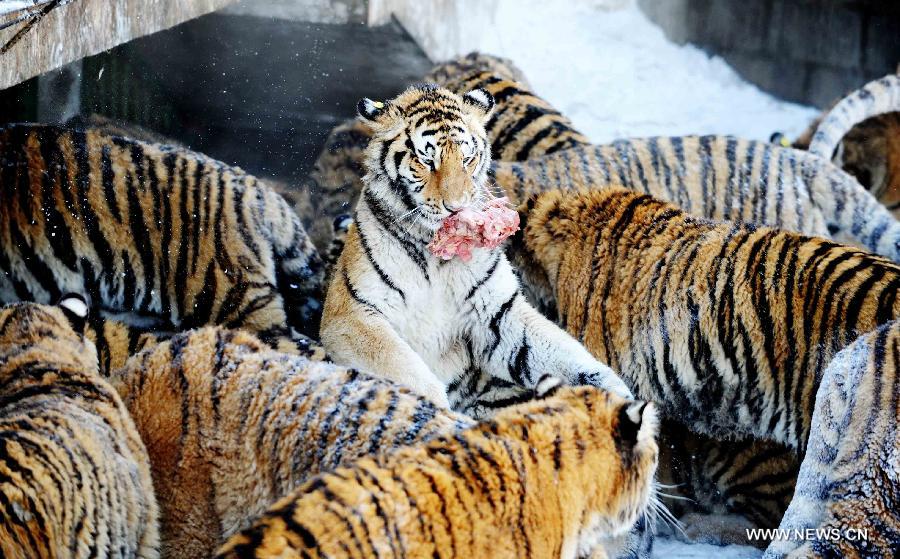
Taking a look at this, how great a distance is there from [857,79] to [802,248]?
261 inches

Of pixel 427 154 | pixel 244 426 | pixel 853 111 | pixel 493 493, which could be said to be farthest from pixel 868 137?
pixel 493 493

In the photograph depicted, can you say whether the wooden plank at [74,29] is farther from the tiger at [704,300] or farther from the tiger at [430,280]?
the tiger at [704,300]

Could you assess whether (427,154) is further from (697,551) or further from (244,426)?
(697,551)

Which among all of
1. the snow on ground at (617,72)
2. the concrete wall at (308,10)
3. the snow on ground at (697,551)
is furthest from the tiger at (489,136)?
the snow on ground at (617,72)

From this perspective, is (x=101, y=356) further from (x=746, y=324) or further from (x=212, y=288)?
(x=746, y=324)

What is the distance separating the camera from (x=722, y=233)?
4344mm

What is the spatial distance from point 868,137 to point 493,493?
5791 mm

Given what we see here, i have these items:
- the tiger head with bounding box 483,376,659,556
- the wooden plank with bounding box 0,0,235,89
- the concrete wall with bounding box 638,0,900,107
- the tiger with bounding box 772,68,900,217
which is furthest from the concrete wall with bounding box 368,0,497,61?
the tiger head with bounding box 483,376,659,556

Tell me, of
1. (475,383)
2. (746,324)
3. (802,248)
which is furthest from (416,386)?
(802,248)

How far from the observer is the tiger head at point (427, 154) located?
3.97 metres

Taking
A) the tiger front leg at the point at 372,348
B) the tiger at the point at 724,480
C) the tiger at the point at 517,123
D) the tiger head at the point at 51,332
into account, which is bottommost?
the tiger at the point at 724,480

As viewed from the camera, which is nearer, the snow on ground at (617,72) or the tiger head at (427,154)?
the tiger head at (427,154)

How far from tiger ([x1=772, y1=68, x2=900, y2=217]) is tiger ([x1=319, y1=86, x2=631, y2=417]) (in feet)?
10.7

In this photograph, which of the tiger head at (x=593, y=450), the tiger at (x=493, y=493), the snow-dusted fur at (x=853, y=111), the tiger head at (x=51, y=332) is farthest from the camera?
the snow-dusted fur at (x=853, y=111)
